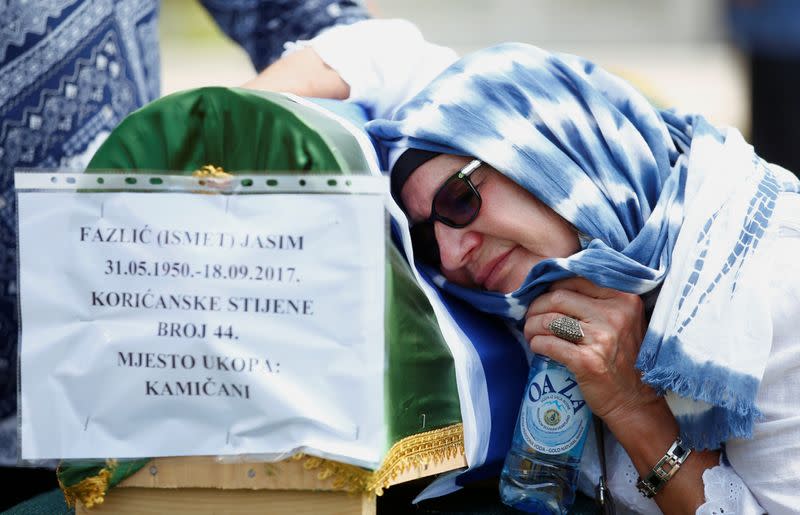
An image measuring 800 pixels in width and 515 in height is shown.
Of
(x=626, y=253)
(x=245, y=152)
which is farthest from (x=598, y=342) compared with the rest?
(x=245, y=152)

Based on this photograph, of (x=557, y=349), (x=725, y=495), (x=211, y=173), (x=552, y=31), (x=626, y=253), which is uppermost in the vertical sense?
(x=211, y=173)

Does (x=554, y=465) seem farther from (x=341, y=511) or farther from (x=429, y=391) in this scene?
(x=341, y=511)

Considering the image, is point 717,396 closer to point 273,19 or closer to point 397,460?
point 397,460

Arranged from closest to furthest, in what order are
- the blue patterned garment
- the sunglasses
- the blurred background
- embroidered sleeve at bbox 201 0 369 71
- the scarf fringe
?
the scarf fringe, the sunglasses, the blue patterned garment, embroidered sleeve at bbox 201 0 369 71, the blurred background

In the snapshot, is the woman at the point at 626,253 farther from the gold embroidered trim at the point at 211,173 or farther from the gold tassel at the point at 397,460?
the gold embroidered trim at the point at 211,173

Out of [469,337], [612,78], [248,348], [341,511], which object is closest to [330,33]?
[612,78]

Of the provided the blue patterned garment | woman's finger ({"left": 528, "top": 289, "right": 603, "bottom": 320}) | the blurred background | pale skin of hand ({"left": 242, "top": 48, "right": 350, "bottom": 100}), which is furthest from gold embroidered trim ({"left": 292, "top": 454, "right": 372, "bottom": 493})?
the blurred background

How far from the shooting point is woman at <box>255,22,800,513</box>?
1636 millimetres

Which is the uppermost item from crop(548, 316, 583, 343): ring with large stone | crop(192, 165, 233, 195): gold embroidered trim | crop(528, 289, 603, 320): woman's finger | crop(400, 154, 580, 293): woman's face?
crop(192, 165, 233, 195): gold embroidered trim

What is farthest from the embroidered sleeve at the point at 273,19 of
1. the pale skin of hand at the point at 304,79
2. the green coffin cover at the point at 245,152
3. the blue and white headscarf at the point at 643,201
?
the green coffin cover at the point at 245,152

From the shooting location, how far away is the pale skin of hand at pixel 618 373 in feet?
5.45

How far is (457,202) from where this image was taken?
173 centimetres

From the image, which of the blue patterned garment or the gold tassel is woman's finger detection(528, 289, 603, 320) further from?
the blue patterned garment

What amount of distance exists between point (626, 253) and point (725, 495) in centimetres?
44
